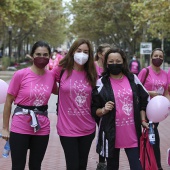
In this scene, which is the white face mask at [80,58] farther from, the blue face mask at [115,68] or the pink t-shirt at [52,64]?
the pink t-shirt at [52,64]

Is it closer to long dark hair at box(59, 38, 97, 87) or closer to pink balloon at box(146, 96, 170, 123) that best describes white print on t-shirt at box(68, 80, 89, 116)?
long dark hair at box(59, 38, 97, 87)

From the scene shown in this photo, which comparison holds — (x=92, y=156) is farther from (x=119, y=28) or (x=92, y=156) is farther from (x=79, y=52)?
(x=119, y=28)

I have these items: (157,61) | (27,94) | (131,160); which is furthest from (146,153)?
(157,61)

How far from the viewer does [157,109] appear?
4.90 meters

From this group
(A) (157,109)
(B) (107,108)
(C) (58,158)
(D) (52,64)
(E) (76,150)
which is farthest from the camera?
(D) (52,64)

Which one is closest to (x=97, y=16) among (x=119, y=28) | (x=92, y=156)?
(x=119, y=28)

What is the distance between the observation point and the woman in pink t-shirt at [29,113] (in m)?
4.30

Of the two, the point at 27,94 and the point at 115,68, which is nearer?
the point at 27,94

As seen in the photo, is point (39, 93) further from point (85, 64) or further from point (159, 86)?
point (159, 86)

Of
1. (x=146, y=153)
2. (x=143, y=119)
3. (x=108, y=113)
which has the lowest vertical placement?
(x=146, y=153)

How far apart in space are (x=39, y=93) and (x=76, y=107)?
0.44 meters

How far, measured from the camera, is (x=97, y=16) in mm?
37406

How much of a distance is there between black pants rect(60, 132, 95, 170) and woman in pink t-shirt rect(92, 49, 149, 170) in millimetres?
149

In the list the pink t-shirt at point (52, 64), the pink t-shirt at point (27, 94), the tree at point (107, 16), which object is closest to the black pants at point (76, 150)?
the pink t-shirt at point (27, 94)
